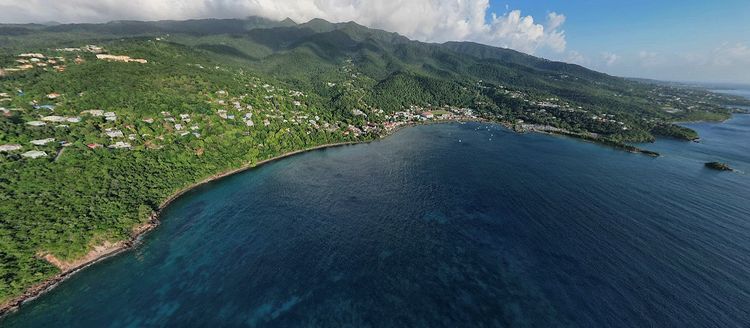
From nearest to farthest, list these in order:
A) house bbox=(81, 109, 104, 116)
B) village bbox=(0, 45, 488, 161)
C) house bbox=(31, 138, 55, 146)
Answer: house bbox=(31, 138, 55, 146) → village bbox=(0, 45, 488, 161) → house bbox=(81, 109, 104, 116)

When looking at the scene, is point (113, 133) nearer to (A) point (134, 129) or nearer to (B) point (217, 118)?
(A) point (134, 129)

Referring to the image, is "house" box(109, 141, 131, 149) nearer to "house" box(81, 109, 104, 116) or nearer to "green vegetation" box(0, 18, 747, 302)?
"green vegetation" box(0, 18, 747, 302)

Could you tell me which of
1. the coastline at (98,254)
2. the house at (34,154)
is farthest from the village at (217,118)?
the coastline at (98,254)

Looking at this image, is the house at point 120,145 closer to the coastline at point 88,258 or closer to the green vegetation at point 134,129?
the green vegetation at point 134,129

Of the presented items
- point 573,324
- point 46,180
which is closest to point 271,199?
point 46,180

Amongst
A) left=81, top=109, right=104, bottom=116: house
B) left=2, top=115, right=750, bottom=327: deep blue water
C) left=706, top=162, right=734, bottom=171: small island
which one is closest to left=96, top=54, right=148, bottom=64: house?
left=81, top=109, right=104, bottom=116: house

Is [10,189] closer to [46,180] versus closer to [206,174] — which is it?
[46,180]

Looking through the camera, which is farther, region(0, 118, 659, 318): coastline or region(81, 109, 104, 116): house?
region(81, 109, 104, 116): house

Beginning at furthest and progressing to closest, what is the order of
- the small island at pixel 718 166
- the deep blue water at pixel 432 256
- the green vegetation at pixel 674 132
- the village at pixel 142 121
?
the green vegetation at pixel 674 132 < the small island at pixel 718 166 < the village at pixel 142 121 < the deep blue water at pixel 432 256
